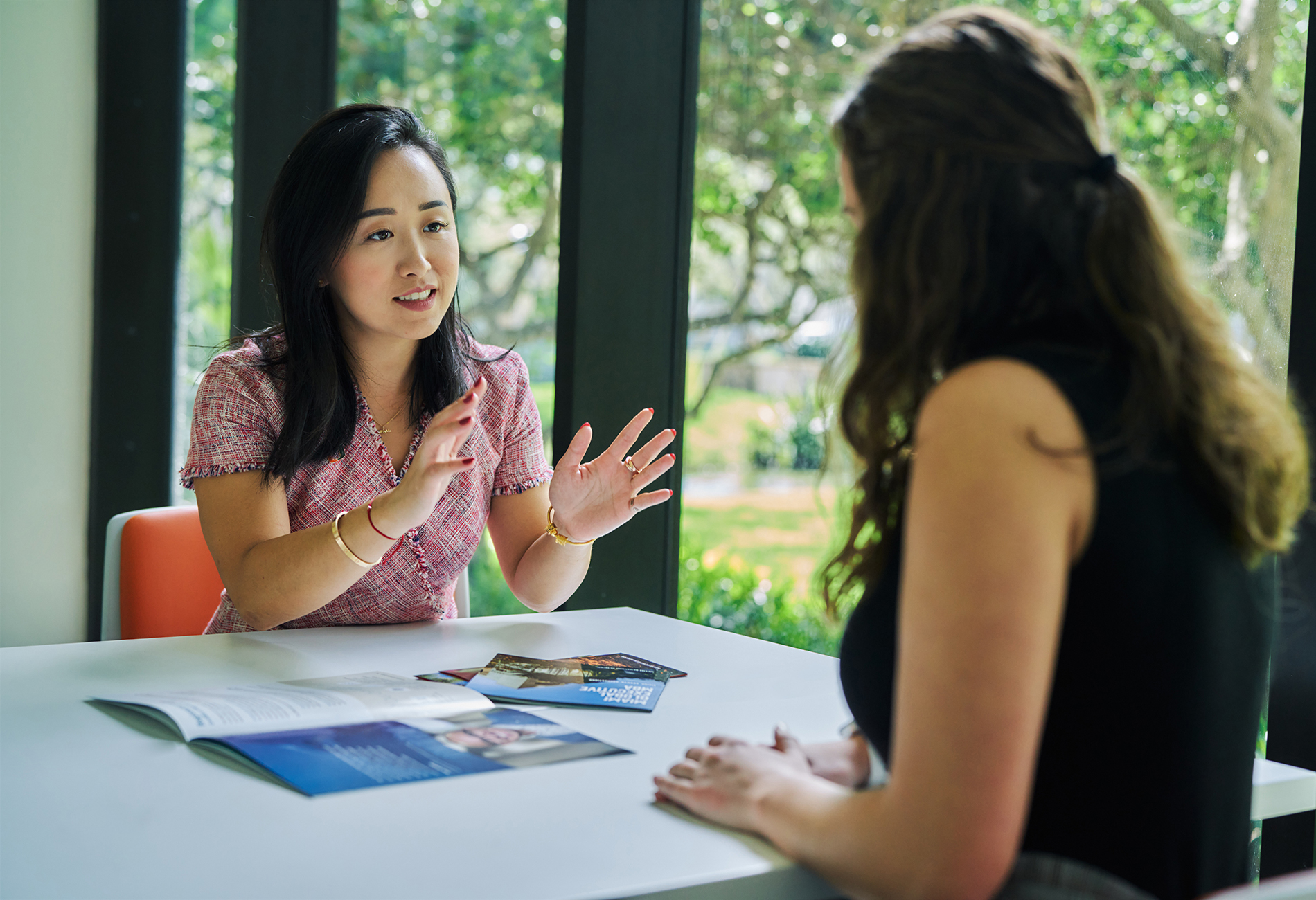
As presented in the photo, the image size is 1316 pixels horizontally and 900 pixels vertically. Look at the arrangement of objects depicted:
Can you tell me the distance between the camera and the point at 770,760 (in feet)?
3.29

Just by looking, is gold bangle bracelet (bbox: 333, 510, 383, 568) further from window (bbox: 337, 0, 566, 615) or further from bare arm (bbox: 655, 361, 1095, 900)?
window (bbox: 337, 0, 566, 615)

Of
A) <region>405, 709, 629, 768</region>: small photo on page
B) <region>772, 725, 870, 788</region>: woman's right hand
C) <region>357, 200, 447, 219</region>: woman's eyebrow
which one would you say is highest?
<region>357, 200, 447, 219</region>: woman's eyebrow

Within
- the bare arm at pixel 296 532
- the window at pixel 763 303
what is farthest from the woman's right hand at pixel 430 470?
the window at pixel 763 303

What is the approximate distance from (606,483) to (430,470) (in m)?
0.36

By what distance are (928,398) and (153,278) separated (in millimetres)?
3413

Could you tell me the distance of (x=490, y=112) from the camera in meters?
4.91

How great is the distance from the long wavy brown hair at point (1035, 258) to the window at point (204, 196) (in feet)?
11.2

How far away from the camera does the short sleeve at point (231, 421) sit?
Result: 1.77 m

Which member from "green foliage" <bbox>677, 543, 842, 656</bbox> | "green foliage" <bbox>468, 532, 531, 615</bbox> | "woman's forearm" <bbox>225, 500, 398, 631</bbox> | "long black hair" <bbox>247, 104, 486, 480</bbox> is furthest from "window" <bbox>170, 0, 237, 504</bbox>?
"woman's forearm" <bbox>225, 500, 398, 631</bbox>

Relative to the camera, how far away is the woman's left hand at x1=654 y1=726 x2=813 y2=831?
37.2 inches

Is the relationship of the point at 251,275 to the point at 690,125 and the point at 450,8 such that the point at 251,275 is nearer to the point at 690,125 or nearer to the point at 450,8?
the point at 690,125

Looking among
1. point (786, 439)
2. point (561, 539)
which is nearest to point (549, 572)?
point (561, 539)

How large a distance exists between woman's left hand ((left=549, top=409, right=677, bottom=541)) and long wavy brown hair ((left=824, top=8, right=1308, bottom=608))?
91 cm

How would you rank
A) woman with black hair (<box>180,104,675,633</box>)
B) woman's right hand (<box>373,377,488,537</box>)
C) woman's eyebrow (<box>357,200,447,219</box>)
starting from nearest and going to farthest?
woman's right hand (<box>373,377,488,537</box>) → woman with black hair (<box>180,104,675,633</box>) → woman's eyebrow (<box>357,200,447,219</box>)
